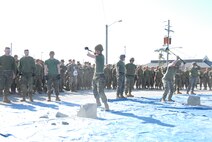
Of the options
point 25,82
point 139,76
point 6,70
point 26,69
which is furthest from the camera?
point 139,76

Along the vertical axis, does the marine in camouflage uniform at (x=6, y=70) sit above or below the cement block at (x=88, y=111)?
above

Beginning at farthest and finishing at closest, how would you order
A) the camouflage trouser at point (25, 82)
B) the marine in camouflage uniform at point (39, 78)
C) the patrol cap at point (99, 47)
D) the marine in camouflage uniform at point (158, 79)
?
the marine in camouflage uniform at point (158, 79) < the marine in camouflage uniform at point (39, 78) < the camouflage trouser at point (25, 82) < the patrol cap at point (99, 47)

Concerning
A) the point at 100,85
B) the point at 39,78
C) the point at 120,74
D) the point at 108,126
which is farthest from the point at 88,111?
the point at 39,78

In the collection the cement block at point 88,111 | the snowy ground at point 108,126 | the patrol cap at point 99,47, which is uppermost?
the patrol cap at point 99,47

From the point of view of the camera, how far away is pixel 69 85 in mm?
23219

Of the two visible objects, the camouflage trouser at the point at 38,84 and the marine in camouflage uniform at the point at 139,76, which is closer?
the camouflage trouser at the point at 38,84

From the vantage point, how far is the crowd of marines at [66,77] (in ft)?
48.0

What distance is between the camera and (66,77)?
23.2m

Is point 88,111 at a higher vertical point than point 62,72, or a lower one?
lower

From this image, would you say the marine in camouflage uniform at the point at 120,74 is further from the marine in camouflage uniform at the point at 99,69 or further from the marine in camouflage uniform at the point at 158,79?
the marine in camouflage uniform at the point at 158,79

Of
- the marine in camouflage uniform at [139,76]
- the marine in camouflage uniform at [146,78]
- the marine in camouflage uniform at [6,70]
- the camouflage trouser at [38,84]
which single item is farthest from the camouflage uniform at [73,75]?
Result: the marine in camouflage uniform at [6,70]

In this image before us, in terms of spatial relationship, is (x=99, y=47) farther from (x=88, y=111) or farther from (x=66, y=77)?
(x=66, y=77)

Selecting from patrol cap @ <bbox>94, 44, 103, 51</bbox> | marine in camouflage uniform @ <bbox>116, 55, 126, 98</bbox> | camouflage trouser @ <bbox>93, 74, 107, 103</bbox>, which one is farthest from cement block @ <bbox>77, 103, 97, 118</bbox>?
marine in camouflage uniform @ <bbox>116, 55, 126, 98</bbox>

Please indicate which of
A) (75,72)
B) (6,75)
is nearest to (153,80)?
(75,72)
